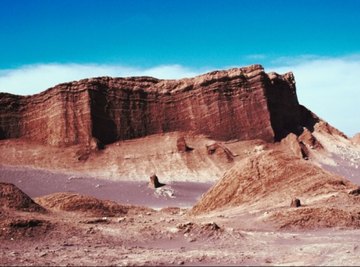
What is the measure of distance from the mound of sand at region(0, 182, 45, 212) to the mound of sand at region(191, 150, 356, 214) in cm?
858

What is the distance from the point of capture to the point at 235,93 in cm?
7175

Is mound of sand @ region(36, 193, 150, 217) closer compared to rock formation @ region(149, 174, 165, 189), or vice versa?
mound of sand @ region(36, 193, 150, 217)

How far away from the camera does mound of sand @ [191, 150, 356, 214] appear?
2383 centimetres

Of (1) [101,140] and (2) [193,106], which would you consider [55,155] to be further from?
(2) [193,106]

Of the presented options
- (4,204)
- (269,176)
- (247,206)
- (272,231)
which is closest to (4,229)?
(4,204)

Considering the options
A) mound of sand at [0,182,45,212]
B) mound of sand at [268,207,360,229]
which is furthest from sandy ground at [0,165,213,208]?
mound of sand at [0,182,45,212]

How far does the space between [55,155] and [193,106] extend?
20772 millimetres

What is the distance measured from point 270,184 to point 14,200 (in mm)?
12097

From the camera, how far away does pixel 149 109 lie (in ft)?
234

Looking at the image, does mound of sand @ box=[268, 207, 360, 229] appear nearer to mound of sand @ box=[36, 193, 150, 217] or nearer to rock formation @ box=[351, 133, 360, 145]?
mound of sand @ box=[36, 193, 150, 217]

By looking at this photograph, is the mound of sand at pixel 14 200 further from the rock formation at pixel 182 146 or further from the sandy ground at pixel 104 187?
the rock formation at pixel 182 146

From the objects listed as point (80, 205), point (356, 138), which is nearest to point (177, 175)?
point (80, 205)

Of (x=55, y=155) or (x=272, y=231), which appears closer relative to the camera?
(x=272, y=231)

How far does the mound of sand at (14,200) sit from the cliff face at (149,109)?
4498cm
